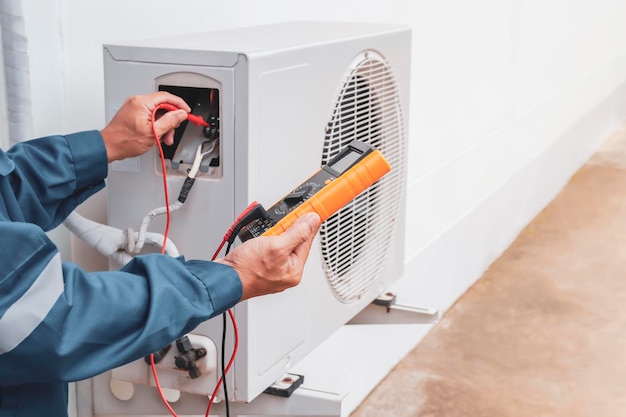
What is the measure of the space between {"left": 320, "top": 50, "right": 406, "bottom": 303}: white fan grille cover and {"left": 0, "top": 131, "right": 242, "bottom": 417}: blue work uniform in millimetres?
609

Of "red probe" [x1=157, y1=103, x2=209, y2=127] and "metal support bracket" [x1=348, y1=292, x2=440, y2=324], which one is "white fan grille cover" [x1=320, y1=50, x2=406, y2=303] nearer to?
"metal support bracket" [x1=348, y1=292, x2=440, y2=324]

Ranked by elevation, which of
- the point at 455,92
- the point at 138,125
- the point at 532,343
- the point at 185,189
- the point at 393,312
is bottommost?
the point at 532,343

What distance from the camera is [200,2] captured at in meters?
2.03

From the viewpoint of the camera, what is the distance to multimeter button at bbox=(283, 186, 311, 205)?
4.58 ft

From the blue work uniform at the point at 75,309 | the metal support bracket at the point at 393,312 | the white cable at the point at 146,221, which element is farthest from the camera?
the metal support bracket at the point at 393,312

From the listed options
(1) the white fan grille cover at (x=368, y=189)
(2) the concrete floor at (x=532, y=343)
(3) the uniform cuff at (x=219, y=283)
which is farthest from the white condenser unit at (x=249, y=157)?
(2) the concrete floor at (x=532, y=343)

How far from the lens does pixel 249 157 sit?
1436 mm

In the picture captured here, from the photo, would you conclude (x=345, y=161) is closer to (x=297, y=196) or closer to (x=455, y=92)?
(x=297, y=196)

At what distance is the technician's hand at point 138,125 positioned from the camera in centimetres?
145

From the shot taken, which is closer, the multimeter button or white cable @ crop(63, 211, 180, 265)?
the multimeter button

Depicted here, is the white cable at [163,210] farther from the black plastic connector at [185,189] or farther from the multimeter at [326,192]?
the multimeter at [326,192]

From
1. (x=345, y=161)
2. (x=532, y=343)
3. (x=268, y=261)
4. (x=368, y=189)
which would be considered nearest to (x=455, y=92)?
(x=532, y=343)

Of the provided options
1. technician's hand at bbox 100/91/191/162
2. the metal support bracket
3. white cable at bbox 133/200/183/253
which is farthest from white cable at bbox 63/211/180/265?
the metal support bracket

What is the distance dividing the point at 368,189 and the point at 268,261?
27.3 inches
